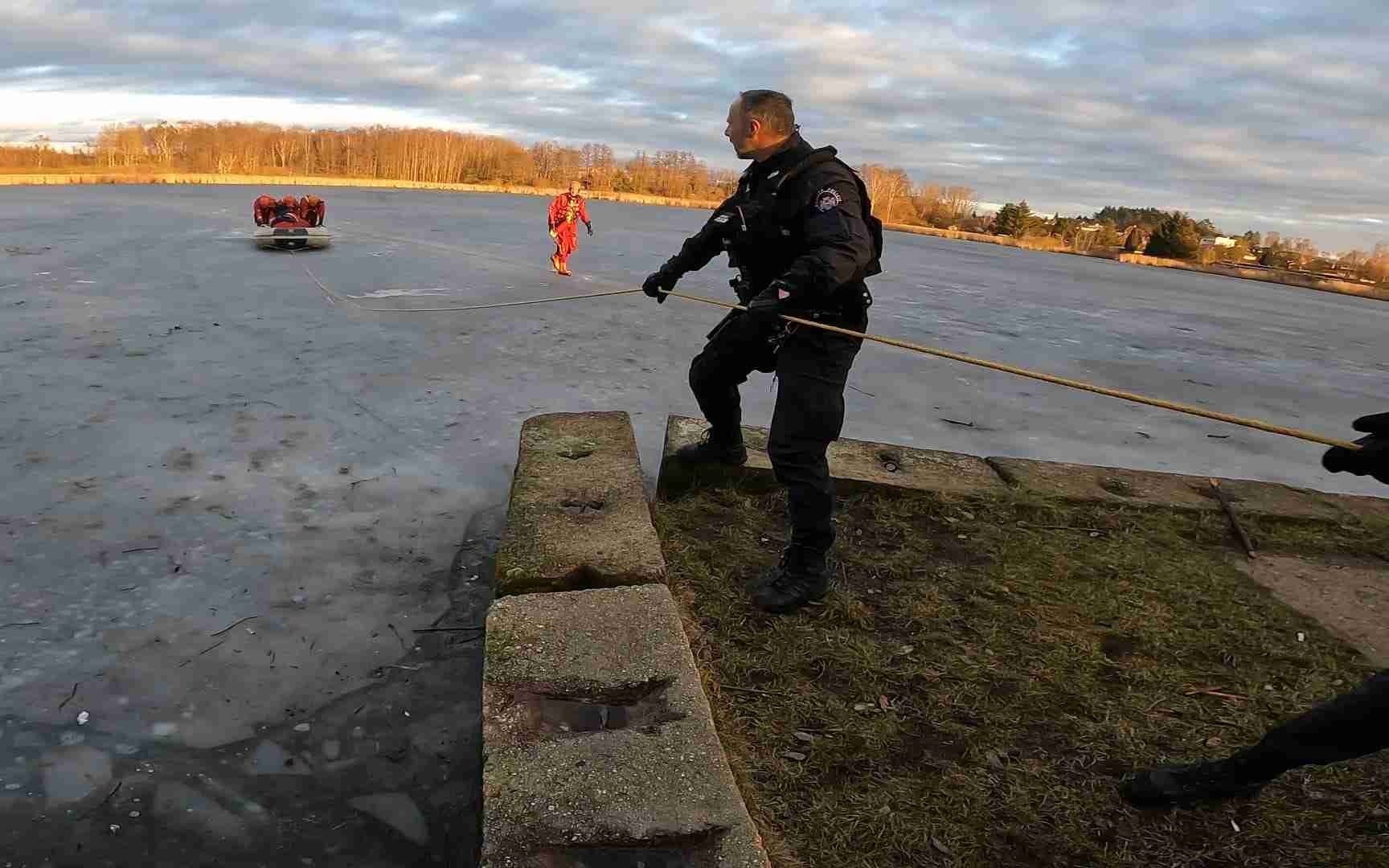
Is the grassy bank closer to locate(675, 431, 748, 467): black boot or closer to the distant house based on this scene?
locate(675, 431, 748, 467): black boot

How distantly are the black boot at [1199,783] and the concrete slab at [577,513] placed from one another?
1.45 metres

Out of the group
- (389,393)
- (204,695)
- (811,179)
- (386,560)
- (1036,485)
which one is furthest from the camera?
(389,393)

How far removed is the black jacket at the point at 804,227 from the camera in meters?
2.94

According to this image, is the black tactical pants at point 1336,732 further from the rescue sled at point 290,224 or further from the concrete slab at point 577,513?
the rescue sled at point 290,224

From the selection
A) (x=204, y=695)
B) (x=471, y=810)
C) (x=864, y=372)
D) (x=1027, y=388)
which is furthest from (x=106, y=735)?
(x=1027, y=388)

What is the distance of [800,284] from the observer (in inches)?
115

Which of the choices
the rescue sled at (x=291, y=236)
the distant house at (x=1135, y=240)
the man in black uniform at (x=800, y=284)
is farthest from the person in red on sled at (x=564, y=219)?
→ the distant house at (x=1135, y=240)

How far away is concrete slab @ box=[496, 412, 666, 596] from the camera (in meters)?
2.79

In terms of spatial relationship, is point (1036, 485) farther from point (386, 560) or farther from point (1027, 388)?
point (1027, 388)

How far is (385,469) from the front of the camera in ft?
13.9

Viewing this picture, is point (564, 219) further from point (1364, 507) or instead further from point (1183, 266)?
point (1183, 266)

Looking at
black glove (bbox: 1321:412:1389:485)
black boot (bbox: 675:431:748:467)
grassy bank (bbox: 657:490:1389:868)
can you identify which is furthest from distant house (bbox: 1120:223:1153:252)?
black glove (bbox: 1321:412:1389:485)

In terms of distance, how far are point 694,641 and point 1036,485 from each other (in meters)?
2.22

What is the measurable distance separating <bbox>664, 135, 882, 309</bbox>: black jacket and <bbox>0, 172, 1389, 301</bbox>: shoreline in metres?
24.2
